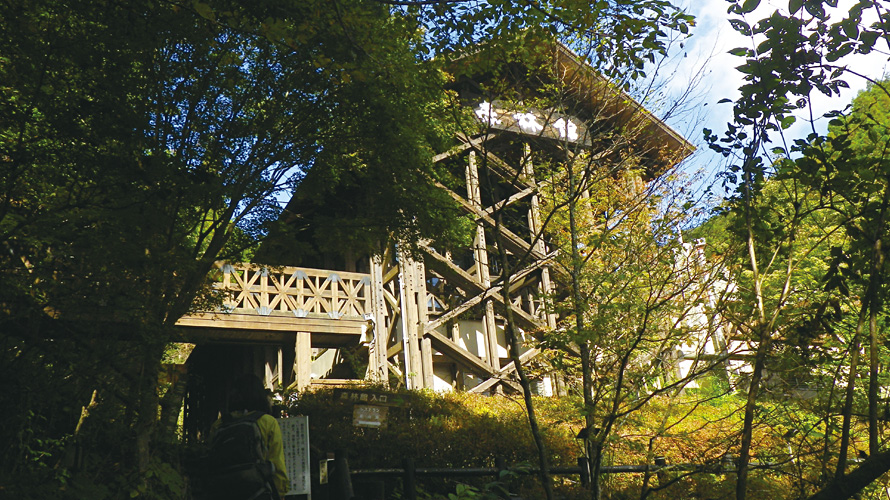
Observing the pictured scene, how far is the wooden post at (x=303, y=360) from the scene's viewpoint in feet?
38.6

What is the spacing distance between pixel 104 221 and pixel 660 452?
883 centimetres

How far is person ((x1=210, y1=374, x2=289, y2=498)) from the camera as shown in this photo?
5371 millimetres

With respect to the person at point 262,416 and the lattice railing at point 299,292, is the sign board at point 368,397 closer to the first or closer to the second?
the person at point 262,416

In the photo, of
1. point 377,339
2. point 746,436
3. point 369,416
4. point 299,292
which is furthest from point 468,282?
point 746,436

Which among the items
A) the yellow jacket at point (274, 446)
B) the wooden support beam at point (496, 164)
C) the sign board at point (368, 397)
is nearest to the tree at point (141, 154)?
the wooden support beam at point (496, 164)

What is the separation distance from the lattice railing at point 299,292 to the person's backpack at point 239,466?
20.7 ft

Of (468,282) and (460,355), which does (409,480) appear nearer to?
(460,355)

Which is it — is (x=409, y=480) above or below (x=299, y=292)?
below

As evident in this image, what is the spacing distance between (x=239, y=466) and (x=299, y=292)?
732 centimetres

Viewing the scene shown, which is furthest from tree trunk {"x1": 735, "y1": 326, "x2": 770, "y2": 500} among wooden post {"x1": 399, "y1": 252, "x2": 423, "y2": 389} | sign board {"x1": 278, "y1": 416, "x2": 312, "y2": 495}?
wooden post {"x1": 399, "y1": 252, "x2": 423, "y2": 389}

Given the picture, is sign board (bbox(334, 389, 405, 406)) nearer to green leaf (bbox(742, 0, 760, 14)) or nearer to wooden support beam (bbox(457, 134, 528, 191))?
wooden support beam (bbox(457, 134, 528, 191))

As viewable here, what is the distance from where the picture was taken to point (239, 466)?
5.05m

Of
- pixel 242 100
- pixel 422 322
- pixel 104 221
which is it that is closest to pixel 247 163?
pixel 242 100

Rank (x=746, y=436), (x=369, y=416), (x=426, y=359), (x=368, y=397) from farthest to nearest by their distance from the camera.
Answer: (x=426, y=359) → (x=368, y=397) → (x=369, y=416) → (x=746, y=436)
